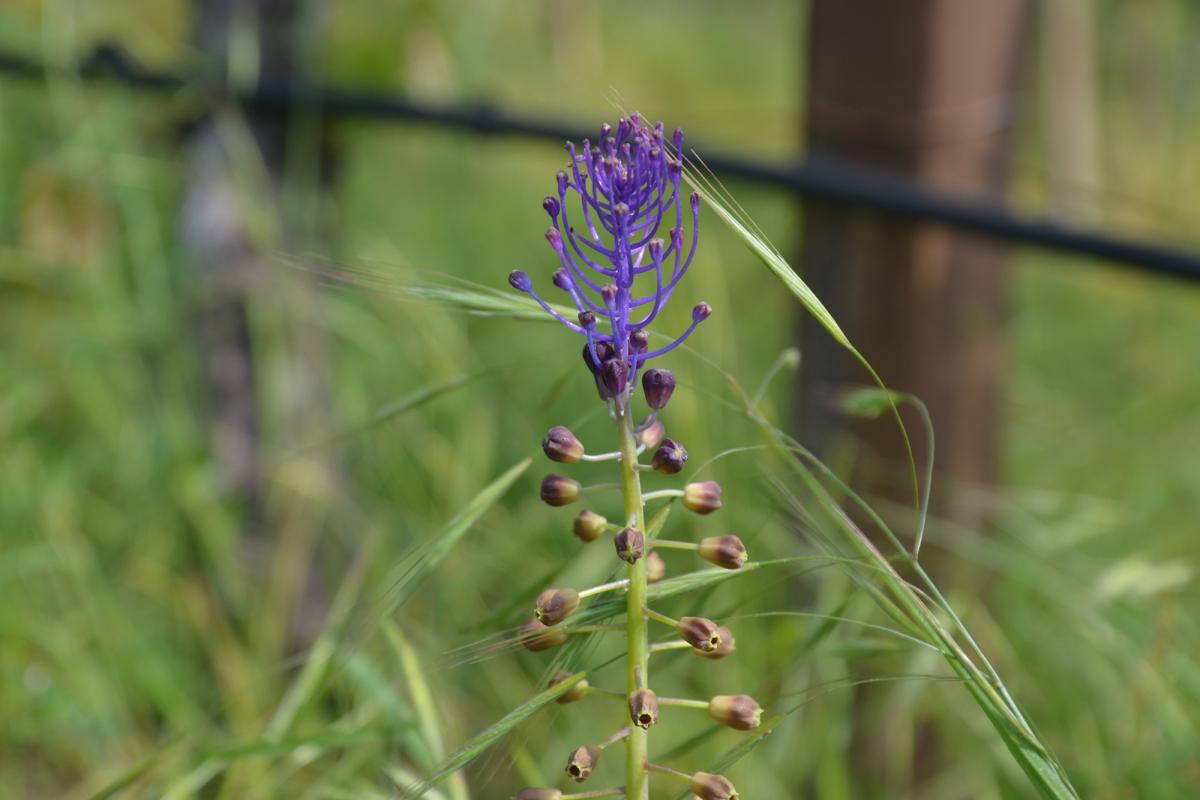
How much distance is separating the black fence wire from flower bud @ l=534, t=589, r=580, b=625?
3.75ft

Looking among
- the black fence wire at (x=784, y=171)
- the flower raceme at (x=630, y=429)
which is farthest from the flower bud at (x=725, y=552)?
the black fence wire at (x=784, y=171)

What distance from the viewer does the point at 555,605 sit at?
2.02ft

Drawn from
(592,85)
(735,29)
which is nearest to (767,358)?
A: (592,85)

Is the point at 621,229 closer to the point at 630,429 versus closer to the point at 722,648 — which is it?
the point at 630,429

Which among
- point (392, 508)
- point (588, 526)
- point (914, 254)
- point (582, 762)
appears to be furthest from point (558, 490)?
point (392, 508)

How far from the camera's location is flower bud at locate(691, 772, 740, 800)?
60 cm

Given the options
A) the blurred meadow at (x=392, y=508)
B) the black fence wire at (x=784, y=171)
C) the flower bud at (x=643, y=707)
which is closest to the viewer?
the flower bud at (x=643, y=707)

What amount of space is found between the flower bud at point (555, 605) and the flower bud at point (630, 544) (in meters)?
0.05

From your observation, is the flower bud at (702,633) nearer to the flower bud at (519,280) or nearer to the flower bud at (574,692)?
the flower bud at (574,692)

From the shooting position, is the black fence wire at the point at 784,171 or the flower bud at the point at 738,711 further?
the black fence wire at the point at 784,171

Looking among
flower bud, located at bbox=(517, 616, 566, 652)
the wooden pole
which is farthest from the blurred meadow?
flower bud, located at bbox=(517, 616, 566, 652)

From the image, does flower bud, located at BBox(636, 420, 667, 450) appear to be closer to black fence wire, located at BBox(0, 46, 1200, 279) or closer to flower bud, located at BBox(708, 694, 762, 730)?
flower bud, located at BBox(708, 694, 762, 730)

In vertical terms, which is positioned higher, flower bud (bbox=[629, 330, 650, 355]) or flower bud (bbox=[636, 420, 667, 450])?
flower bud (bbox=[629, 330, 650, 355])

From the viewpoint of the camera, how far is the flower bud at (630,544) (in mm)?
576
